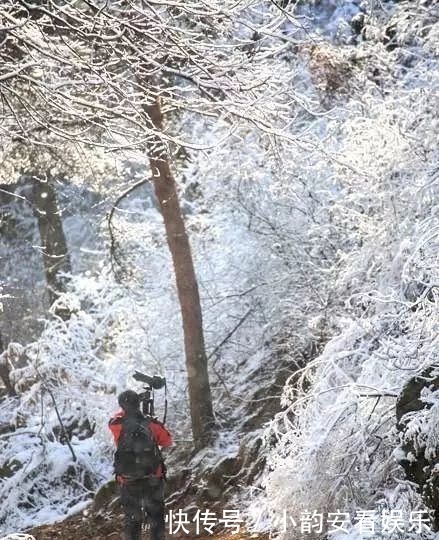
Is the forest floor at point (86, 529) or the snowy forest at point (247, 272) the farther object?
the forest floor at point (86, 529)

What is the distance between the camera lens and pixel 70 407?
12188 millimetres

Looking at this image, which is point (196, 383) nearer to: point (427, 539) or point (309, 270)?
point (309, 270)

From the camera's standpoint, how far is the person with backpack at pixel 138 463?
22.5 feet

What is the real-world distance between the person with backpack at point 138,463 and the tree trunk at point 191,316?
117 inches

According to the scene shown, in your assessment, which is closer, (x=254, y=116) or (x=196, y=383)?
(x=254, y=116)

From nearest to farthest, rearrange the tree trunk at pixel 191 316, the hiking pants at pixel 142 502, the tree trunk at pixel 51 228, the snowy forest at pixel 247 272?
the snowy forest at pixel 247 272, the hiking pants at pixel 142 502, the tree trunk at pixel 191 316, the tree trunk at pixel 51 228

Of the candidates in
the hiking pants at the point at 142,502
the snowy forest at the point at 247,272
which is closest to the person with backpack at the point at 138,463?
the hiking pants at the point at 142,502

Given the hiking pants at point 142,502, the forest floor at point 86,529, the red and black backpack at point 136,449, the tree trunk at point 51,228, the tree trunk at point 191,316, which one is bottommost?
the forest floor at point 86,529

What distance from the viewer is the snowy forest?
5.51 metres

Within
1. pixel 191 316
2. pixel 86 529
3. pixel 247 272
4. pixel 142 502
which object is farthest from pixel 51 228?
pixel 142 502

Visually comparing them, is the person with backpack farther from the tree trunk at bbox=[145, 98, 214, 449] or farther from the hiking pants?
the tree trunk at bbox=[145, 98, 214, 449]

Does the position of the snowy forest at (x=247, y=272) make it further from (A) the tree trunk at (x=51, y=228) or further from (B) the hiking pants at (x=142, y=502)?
(B) the hiking pants at (x=142, y=502)

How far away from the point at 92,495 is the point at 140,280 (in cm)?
343

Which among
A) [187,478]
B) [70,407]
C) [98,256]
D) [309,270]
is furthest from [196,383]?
[98,256]
